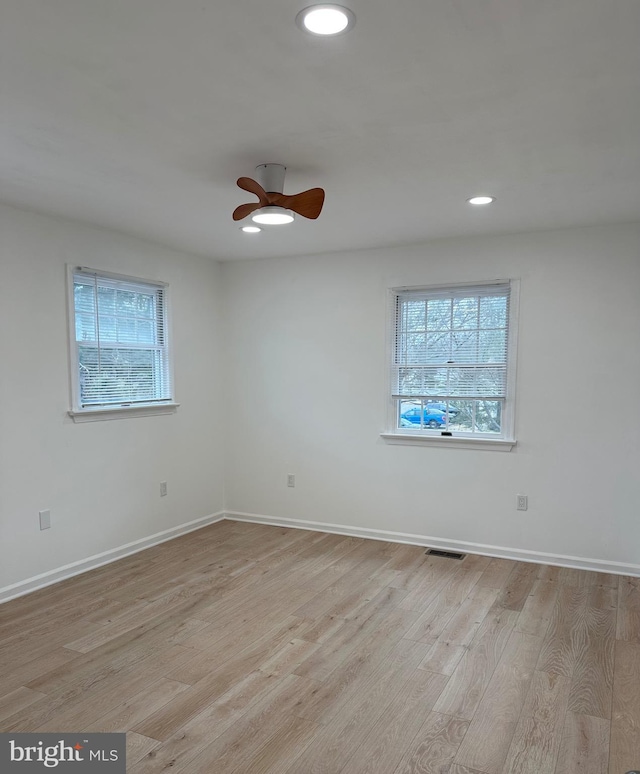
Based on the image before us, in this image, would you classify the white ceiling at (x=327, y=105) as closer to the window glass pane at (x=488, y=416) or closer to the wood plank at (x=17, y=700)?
the window glass pane at (x=488, y=416)

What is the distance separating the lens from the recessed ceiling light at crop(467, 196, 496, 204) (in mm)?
3348

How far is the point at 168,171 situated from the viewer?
2.89 metres

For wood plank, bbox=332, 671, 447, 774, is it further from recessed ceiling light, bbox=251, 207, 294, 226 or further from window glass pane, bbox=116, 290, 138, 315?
window glass pane, bbox=116, 290, 138, 315

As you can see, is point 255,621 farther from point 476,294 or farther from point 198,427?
point 476,294

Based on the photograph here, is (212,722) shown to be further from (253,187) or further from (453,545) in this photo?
(453,545)

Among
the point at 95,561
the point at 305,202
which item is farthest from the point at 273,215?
the point at 95,561

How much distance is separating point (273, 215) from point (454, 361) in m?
2.24

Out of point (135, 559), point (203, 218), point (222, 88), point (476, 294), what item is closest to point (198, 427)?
point (135, 559)

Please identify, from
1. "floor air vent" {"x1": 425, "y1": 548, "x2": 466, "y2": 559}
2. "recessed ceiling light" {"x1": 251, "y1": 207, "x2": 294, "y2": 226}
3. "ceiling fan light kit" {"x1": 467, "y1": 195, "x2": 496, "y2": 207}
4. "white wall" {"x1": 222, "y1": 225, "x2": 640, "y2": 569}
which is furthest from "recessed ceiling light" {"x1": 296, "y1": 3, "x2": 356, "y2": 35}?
"floor air vent" {"x1": 425, "y1": 548, "x2": 466, "y2": 559}

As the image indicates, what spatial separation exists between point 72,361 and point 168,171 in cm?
170

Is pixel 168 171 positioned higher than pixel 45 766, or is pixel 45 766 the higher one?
pixel 168 171

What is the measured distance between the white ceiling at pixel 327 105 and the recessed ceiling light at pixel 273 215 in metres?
0.22

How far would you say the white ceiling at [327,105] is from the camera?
164 cm

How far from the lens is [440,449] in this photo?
4.60m
